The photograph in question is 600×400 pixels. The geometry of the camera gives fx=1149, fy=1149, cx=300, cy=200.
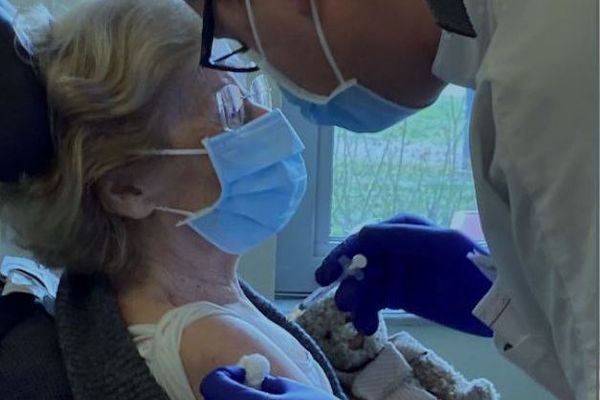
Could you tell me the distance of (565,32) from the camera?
0.98 meters

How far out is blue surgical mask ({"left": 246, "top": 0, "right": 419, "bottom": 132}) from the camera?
1.30 metres

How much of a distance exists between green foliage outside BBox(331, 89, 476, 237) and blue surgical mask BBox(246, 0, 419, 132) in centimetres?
94

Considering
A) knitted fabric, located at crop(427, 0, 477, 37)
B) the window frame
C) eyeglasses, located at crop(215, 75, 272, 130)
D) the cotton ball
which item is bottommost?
the window frame

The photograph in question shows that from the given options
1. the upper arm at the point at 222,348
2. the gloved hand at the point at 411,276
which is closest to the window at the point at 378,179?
the gloved hand at the point at 411,276

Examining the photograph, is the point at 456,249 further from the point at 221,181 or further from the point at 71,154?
the point at 71,154

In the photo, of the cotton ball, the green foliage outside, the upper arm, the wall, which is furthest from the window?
the cotton ball

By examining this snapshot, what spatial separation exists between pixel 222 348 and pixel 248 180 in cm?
25

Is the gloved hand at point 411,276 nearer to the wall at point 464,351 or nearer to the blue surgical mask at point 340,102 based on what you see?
the blue surgical mask at point 340,102

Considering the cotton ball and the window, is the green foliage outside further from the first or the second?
the cotton ball

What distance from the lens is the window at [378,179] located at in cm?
233

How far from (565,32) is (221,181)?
28.4 inches

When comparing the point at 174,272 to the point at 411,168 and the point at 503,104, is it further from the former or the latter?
the point at 411,168

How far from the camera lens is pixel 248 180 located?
162 centimetres

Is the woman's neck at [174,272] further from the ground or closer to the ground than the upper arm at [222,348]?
further from the ground
